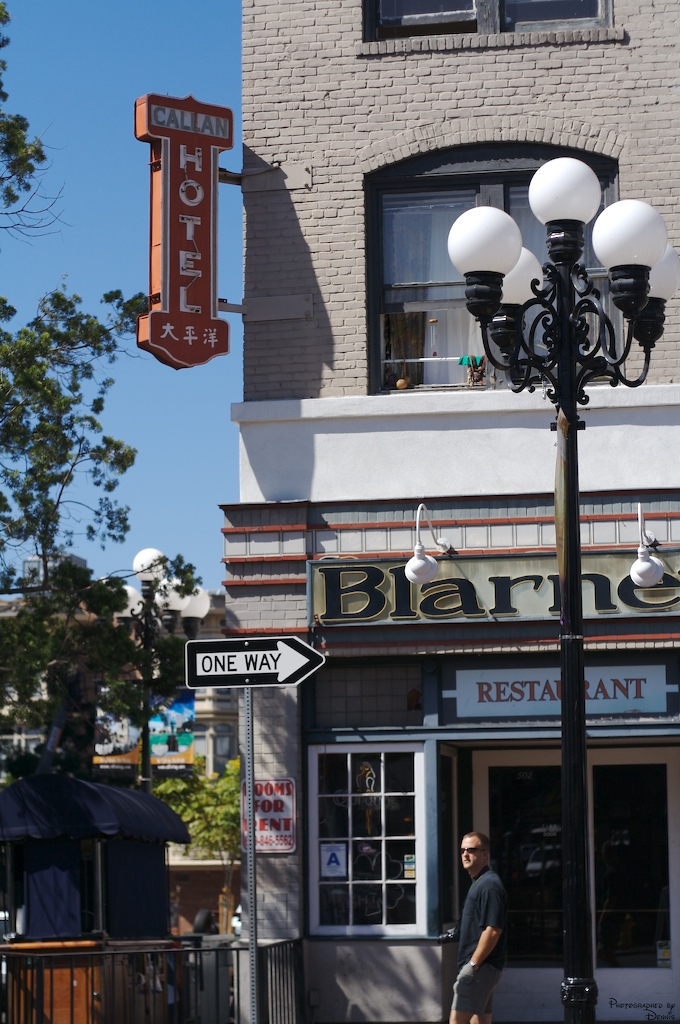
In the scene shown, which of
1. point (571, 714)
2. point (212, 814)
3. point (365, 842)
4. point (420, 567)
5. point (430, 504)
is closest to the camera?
point (571, 714)

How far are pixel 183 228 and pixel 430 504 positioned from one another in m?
3.26

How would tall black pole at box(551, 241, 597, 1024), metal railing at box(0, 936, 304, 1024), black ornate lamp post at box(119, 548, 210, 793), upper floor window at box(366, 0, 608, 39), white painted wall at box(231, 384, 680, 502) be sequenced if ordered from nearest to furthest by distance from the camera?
tall black pole at box(551, 241, 597, 1024)
metal railing at box(0, 936, 304, 1024)
white painted wall at box(231, 384, 680, 502)
upper floor window at box(366, 0, 608, 39)
black ornate lamp post at box(119, 548, 210, 793)

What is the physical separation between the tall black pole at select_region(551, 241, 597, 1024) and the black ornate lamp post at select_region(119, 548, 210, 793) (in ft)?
36.3

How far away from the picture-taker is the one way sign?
8.45m

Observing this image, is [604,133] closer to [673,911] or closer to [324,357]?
[324,357]

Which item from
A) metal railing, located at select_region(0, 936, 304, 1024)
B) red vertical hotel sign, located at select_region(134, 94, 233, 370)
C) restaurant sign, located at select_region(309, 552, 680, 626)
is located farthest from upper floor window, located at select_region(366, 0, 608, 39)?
metal railing, located at select_region(0, 936, 304, 1024)

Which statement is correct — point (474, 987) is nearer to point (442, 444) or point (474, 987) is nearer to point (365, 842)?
point (365, 842)

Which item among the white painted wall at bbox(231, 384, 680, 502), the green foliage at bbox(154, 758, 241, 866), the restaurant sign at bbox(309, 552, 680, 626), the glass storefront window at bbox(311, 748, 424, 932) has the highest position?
the white painted wall at bbox(231, 384, 680, 502)

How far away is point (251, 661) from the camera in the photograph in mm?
8555

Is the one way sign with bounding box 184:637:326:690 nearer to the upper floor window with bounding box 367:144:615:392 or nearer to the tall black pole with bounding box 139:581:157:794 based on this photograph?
the upper floor window with bounding box 367:144:615:392

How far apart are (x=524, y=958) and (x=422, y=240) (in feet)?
21.6

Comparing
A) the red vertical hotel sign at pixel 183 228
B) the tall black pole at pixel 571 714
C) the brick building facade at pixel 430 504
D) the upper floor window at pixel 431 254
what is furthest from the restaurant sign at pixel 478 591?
the tall black pole at pixel 571 714

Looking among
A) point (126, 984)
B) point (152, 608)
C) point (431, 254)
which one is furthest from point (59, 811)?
point (152, 608)

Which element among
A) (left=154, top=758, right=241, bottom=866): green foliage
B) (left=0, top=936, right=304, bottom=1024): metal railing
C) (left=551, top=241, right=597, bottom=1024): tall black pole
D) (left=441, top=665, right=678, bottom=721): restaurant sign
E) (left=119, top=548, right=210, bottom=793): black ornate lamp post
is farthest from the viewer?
(left=154, top=758, right=241, bottom=866): green foliage
